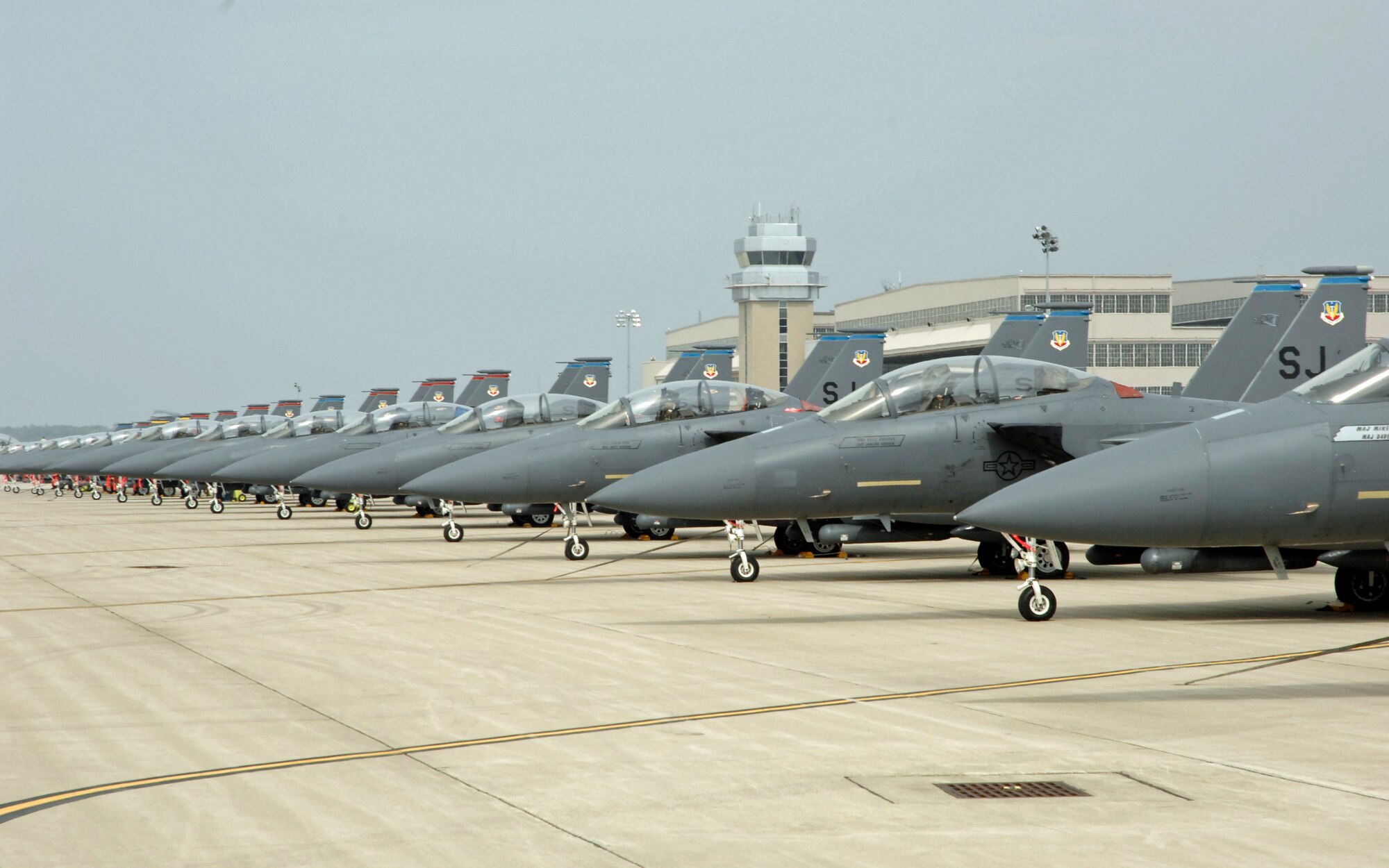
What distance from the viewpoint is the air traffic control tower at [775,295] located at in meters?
95.7

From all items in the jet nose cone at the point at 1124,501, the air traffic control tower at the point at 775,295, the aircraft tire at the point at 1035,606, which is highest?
the air traffic control tower at the point at 775,295

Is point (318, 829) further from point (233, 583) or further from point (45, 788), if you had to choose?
point (233, 583)

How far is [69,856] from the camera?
528 centimetres

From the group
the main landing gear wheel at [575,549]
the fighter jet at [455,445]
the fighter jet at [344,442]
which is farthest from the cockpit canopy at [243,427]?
the main landing gear wheel at [575,549]

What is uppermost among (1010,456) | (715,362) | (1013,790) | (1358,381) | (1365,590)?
(715,362)

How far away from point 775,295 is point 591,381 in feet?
210

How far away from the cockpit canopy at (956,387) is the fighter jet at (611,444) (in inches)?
185

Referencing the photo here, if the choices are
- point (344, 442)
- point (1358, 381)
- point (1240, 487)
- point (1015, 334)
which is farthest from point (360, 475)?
point (1358, 381)

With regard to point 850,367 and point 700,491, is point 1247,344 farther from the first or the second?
point 700,491

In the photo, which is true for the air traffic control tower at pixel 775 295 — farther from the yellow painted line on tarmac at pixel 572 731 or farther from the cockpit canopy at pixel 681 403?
the yellow painted line on tarmac at pixel 572 731

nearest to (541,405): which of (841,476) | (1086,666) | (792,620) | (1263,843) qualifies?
(841,476)

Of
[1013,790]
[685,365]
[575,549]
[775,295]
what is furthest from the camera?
Result: [775,295]

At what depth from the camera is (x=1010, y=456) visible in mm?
15609

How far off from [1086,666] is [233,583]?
11.5 m
